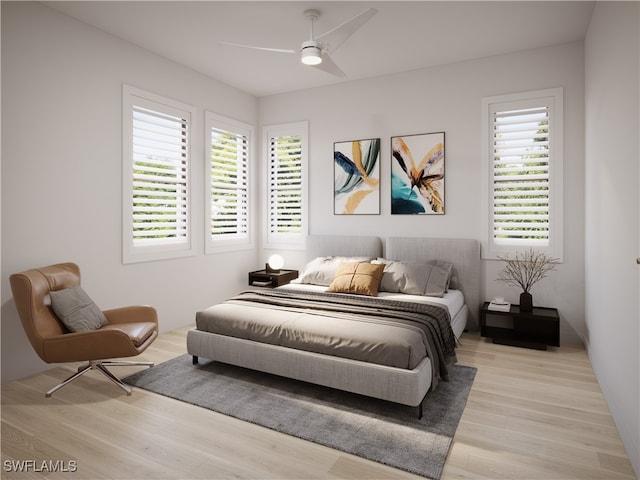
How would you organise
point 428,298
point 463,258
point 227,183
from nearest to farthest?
point 428,298
point 463,258
point 227,183

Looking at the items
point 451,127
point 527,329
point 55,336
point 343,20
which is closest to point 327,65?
point 343,20

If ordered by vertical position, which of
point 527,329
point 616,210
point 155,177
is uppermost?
point 155,177

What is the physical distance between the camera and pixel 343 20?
3.55 meters

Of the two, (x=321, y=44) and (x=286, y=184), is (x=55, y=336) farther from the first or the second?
(x=286, y=184)

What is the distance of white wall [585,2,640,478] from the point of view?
2.12m

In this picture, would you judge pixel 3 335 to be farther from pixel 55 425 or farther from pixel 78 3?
pixel 78 3

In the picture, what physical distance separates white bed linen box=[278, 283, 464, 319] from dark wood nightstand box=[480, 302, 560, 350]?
0.30m

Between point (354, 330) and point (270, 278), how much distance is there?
8.29 feet

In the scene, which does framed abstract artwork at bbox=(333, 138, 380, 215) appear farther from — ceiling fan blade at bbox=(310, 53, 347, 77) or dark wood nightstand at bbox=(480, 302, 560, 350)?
dark wood nightstand at bbox=(480, 302, 560, 350)

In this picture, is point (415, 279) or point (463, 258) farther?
point (463, 258)

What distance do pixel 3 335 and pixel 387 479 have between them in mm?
3001

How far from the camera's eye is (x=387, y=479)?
1.98m

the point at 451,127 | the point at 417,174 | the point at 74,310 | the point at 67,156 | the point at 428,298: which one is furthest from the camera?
the point at 417,174

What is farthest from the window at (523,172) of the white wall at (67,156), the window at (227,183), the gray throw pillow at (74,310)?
the gray throw pillow at (74,310)
